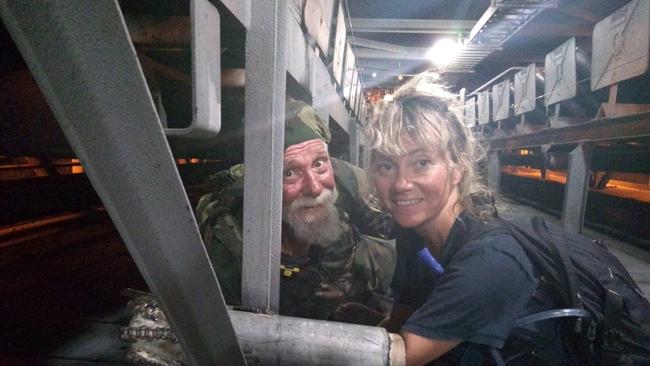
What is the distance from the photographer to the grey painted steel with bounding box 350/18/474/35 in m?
7.50

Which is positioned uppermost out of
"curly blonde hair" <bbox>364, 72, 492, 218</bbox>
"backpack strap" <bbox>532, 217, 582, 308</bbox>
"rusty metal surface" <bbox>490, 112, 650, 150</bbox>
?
"rusty metal surface" <bbox>490, 112, 650, 150</bbox>

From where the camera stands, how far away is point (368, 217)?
2.51 m

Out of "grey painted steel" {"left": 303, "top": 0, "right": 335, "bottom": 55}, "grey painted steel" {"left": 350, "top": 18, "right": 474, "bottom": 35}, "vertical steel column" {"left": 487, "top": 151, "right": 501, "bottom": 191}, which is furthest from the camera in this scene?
"vertical steel column" {"left": 487, "top": 151, "right": 501, "bottom": 191}

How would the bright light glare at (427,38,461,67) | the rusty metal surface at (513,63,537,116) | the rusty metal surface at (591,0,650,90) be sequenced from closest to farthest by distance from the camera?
1. the rusty metal surface at (591,0,650,90)
2. the rusty metal surface at (513,63,537,116)
3. the bright light glare at (427,38,461,67)

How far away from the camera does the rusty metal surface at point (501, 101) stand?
25.5 ft

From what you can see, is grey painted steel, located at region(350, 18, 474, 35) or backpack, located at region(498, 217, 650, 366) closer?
backpack, located at region(498, 217, 650, 366)

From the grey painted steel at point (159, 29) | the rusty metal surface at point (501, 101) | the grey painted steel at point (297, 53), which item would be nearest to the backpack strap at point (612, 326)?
the grey painted steel at point (297, 53)

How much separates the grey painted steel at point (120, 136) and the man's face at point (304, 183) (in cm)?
130

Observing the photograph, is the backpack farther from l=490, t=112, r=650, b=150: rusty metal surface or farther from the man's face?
l=490, t=112, r=650, b=150: rusty metal surface

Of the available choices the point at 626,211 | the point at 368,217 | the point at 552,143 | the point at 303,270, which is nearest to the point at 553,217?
the point at 626,211

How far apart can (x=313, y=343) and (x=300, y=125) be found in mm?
1379

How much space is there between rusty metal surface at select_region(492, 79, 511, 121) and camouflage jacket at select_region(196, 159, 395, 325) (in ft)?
22.5

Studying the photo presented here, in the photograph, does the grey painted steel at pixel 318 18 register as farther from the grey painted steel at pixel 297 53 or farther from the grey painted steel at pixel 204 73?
the grey painted steel at pixel 204 73

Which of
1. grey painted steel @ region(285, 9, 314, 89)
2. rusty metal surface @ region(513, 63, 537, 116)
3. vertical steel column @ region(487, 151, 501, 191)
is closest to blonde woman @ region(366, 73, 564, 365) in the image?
grey painted steel @ region(285, 9, 314, 89)
